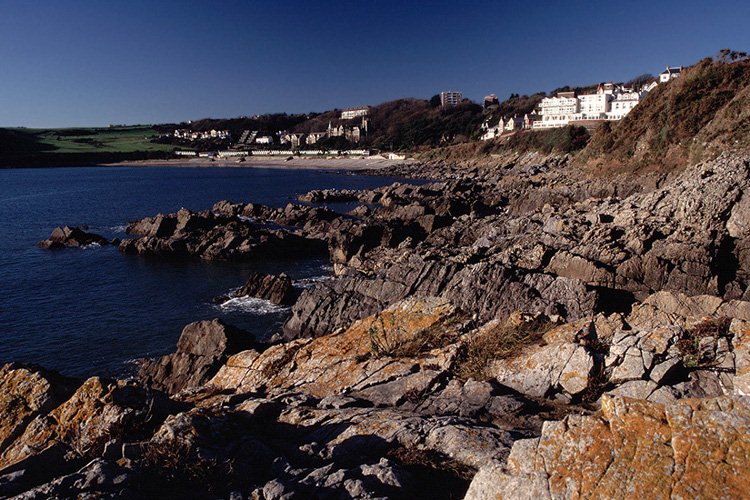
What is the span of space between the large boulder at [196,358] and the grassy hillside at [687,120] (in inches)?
1538

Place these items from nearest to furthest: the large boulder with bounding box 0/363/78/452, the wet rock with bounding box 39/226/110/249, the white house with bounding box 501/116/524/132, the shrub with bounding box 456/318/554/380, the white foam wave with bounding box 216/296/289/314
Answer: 1. the large boulder with bounding box 0/363/78/452
2. the shrub with bounding box 456/318/554/380
3. the white foam wave with bounding box 216/296/289/314
4. the wet rock with bounding box 39/226/110/249
5. the white house with bounding box 501/116/524/132

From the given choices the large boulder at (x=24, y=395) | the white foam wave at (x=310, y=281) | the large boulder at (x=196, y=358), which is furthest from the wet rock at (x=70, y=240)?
the large boulder at (x=24, y=395)

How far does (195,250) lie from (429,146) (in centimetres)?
15134

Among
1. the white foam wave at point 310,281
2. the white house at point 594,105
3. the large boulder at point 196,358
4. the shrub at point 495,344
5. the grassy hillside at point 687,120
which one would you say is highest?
the white house at point 594,105

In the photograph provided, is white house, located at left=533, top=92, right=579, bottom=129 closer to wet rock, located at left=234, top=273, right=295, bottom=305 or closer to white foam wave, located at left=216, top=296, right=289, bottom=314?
wet rock, located at left=234, top=273, right=295, bottom=305

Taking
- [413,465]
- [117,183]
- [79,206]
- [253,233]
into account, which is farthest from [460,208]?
[117,183]

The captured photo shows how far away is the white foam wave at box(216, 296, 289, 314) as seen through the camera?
32.8 m

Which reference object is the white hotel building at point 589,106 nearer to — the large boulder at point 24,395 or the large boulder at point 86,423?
the large boulder at point 24,395

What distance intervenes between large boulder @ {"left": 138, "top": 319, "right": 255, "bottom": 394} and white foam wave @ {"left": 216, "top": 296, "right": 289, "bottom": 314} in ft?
30.8

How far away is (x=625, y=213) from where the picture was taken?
29578 mm

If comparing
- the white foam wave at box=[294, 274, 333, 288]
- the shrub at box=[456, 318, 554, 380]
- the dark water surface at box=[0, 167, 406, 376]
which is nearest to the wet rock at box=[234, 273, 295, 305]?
the dark water surface at box=[0, 167, 406, 376]

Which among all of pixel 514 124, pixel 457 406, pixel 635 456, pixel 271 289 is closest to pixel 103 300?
pixel 271 289

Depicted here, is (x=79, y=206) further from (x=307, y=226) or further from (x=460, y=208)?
(x=460, y=208)

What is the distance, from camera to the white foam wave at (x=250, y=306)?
1292 inches
